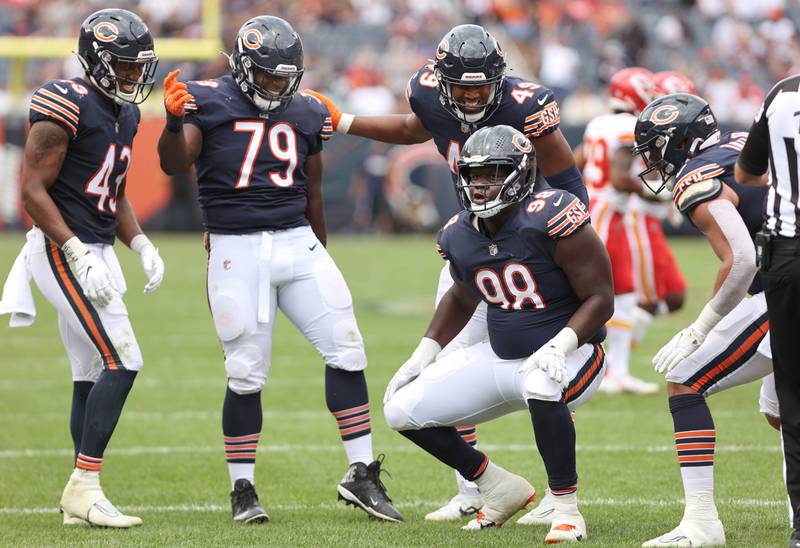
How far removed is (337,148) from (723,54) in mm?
8269

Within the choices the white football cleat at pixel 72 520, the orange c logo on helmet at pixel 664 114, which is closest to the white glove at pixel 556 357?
the orange c logo on helmet at pixel 664 114

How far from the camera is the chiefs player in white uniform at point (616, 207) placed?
8492 millimetres

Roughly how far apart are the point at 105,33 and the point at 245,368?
1529 millimetres

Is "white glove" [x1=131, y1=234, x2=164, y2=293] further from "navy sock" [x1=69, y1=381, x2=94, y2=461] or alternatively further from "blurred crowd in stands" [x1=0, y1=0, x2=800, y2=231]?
"blurred crowd in stands" [x1=0, y1=0, x2=800, y2=231]

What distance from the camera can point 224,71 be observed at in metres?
19.7

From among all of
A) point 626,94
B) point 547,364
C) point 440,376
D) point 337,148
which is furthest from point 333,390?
point 337,148

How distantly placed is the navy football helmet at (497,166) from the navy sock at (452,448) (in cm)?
89

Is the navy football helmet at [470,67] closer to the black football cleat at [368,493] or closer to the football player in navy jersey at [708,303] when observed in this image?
the football player in navy jersey at [708,303]

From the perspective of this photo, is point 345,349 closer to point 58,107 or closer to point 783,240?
point 58,107

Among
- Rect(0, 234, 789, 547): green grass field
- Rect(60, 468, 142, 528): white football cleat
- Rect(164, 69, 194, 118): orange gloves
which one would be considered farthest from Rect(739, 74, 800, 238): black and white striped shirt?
Rect(60, 468, 142, 528): white football cleat

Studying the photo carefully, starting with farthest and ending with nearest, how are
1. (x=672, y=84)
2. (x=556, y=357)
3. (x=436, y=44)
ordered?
(x=436, y=44)
(x=672, y=84)
(x=556, y=357)

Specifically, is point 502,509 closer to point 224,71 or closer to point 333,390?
point 333,390

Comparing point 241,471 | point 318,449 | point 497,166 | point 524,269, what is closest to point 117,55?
point 497,166

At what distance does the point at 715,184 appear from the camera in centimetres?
451
